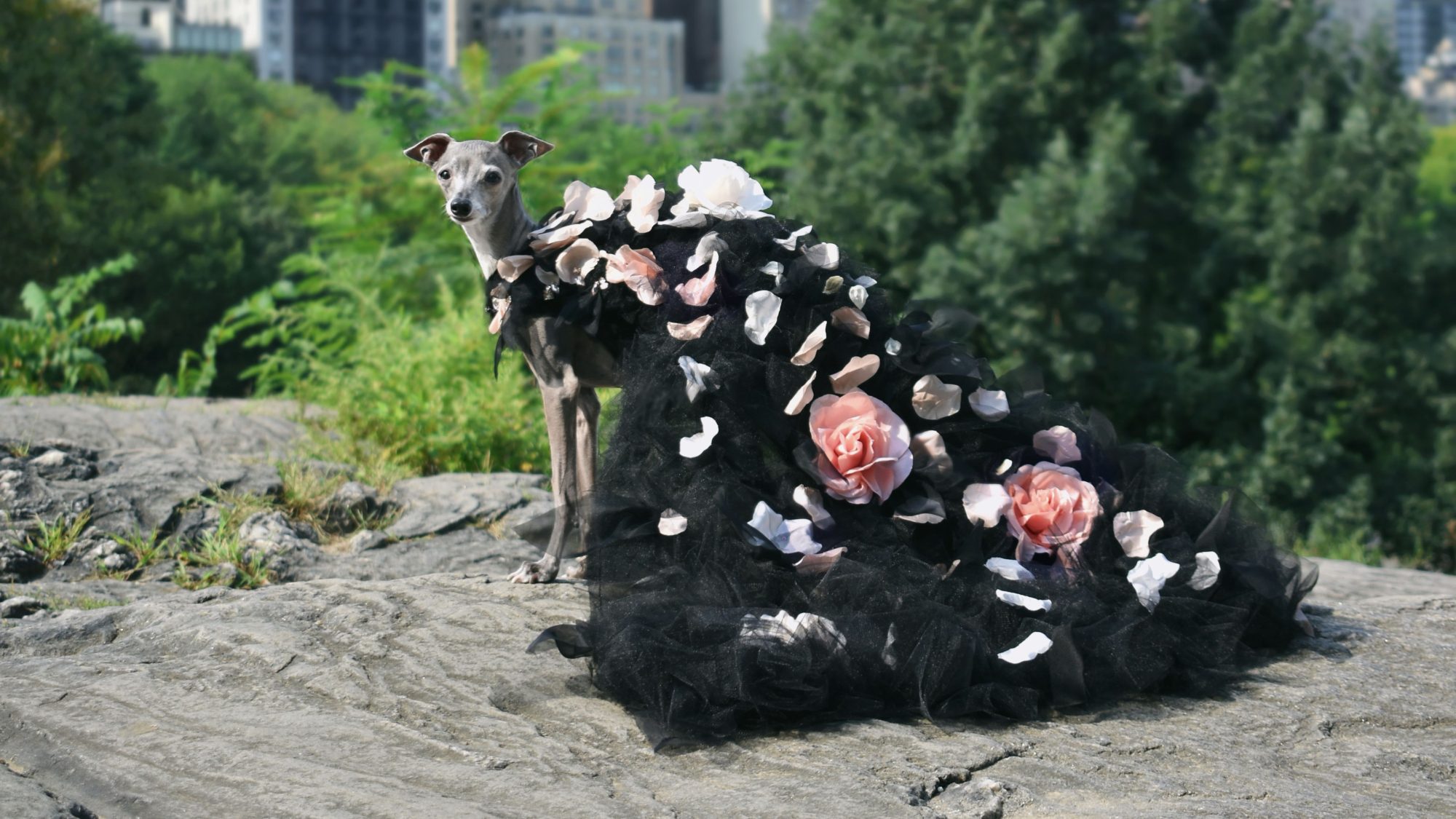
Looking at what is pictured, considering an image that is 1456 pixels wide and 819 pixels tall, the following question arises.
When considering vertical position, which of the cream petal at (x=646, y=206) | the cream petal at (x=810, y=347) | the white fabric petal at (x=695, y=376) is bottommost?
the white fabric petal at (x=695, y=376)

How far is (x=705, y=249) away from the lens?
4.54 metres

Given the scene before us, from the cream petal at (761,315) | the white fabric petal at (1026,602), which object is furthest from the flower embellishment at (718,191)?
the white fabric petal at (1026,602)

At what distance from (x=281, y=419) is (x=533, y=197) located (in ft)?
11.9

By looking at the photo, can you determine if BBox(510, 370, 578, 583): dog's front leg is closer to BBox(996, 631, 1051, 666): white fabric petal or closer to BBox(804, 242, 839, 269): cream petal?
BBox(804, 242, 839, 269): cream petal

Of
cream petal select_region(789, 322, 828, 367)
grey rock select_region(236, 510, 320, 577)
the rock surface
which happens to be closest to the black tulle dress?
cream petal select_region(789, 322, 828, 367)

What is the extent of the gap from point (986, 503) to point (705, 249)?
1247 millimetres

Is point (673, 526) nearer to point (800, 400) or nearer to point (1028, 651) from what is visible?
point (800, 400)

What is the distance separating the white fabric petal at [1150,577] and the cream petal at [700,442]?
4.64 ft

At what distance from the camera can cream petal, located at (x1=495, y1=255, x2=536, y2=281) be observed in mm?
4766

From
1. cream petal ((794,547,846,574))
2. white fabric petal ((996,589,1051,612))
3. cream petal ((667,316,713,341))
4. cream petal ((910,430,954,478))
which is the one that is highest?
cream petal ((667,316,713,341))

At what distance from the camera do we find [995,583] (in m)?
4.15

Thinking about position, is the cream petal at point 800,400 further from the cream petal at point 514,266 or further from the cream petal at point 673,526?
the cream petal at point 514,266

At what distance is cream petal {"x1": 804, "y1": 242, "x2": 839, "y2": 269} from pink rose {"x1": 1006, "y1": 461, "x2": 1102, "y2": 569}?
37.0 inches

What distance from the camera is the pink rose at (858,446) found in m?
4.17
